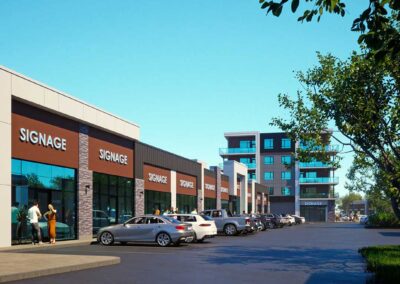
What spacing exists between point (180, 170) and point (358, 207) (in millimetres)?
135804

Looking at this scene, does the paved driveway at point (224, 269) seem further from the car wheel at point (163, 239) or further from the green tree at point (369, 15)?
the green tree at point (369, 15)

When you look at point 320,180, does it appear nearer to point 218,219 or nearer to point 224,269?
point 218,219

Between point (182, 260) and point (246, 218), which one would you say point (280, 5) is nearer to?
point (182, 260)

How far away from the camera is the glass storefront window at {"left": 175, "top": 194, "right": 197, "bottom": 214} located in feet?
149

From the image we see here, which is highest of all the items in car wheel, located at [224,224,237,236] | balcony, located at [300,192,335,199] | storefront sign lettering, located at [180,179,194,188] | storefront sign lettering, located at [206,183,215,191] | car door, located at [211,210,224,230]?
storefront sign lettering, located at [180,179,194,188]

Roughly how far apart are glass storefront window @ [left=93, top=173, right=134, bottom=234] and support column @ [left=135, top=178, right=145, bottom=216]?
1.24ft

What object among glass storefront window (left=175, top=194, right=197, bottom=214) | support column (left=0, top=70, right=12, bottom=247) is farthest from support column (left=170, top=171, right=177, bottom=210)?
support column (left=0, top=70, right=12, bottom=247)

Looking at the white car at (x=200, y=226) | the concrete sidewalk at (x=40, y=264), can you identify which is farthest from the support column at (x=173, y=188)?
the concrete sidewalk at (x=40, y=264)

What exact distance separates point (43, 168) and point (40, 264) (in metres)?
11.5

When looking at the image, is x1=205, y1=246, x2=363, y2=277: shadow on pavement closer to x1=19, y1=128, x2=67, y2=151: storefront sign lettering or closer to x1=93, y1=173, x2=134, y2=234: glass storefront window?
x1=19, y1=128, x2=67, y2=151: storefront sign lettering

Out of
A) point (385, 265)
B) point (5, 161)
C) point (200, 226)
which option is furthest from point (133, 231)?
point (385, 265)

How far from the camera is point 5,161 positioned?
21969 millimetres

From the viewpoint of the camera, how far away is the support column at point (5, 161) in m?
21.7

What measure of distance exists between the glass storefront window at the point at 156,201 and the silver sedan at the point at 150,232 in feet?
44.0
